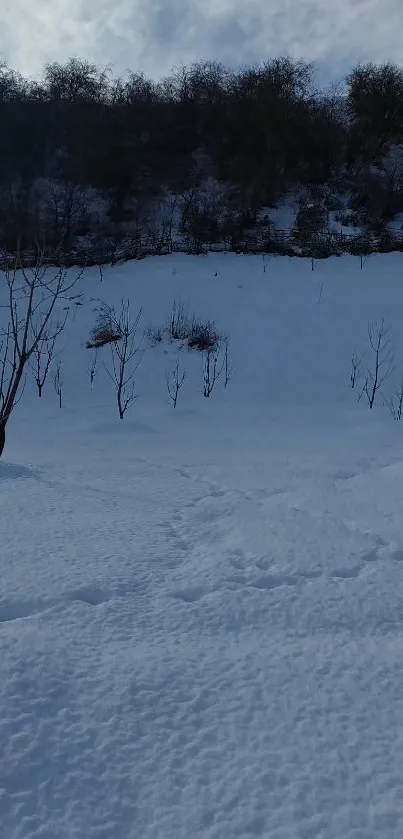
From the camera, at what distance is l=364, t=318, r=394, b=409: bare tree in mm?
15723

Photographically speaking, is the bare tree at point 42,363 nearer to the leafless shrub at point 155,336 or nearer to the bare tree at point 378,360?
the leafless shrub at point 155,336

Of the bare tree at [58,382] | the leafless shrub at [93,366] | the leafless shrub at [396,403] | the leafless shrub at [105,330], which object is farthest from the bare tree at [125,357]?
the leafless shrub at [396,403]

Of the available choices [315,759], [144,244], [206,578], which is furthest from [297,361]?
[315,759]

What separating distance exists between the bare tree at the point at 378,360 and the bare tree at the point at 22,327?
8799 millimetres

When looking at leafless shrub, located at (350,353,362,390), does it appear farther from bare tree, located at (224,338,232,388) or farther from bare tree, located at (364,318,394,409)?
bare tree, located at (224,338,232,388)

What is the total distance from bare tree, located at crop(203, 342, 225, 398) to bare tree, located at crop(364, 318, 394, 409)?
4458mm

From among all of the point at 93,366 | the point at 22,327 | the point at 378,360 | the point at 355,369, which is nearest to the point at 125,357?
the point at 93,366

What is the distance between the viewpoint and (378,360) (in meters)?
17.1

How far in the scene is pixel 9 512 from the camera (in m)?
5.95

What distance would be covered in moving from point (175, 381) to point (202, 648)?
539 inches

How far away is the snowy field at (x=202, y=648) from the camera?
7.74ft

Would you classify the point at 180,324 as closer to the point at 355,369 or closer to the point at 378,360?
the point at 355,369

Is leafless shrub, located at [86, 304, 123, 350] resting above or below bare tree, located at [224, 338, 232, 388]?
above

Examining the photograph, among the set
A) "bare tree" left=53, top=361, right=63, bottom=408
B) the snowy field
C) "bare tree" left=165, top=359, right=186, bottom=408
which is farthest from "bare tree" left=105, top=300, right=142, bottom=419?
the snowy field
